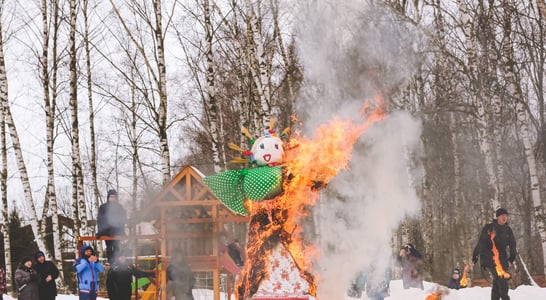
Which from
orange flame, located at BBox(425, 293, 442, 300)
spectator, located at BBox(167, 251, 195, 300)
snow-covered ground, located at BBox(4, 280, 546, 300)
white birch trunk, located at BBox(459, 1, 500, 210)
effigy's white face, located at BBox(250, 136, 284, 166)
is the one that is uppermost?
white birch trunk, located at BBox(459, 1, 500, 210)

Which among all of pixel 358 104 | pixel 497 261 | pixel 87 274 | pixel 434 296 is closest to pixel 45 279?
pixel 87 274

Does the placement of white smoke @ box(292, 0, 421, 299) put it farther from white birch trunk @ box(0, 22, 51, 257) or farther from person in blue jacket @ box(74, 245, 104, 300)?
white birch trunk @ box(0, 22, 51, 257)

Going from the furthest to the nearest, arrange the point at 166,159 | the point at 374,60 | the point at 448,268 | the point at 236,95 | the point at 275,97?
the point at 448,268, the point at 236,95, the point at 275,97, the point at 166,159, the point at 374,60

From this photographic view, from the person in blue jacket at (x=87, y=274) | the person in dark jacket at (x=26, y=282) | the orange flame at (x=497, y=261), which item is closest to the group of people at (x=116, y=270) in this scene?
the person in blue jacket at (x=87, y=274)

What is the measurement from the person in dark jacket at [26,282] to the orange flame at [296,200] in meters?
4.79

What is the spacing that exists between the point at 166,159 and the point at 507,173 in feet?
67.9

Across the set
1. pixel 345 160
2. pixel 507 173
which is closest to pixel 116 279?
pixel 345 160

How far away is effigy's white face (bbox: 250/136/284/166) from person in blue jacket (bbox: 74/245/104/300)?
4413 mm

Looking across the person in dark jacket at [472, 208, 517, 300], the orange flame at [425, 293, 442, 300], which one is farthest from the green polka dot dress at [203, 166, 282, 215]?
the orange flame at [425, 293, 442, 300]

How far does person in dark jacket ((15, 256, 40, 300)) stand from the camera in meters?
12.1

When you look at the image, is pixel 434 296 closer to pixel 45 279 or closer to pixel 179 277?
pixel 179 277

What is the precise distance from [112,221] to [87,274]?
1.12 meters

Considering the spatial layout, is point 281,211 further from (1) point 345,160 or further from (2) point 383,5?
(2) point 383,5

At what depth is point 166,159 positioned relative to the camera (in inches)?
683
